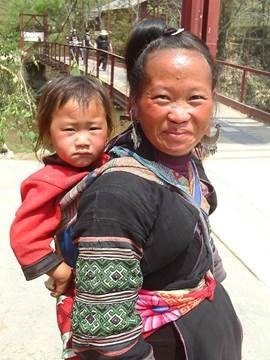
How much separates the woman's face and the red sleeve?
28 centimetres

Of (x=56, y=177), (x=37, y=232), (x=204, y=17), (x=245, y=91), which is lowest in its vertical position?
(x=245, y=91)

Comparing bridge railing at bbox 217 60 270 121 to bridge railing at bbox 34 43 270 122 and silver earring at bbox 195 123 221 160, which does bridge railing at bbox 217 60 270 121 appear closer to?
bridge railing at bbox 34 43 270 122

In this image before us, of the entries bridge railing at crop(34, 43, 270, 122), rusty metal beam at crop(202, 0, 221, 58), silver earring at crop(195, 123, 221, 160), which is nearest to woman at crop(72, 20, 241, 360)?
silver earring at crop(195, 123, 221, 160)

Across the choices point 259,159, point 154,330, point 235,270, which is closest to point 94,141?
point 154,330

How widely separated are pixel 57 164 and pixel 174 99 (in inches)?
14.7

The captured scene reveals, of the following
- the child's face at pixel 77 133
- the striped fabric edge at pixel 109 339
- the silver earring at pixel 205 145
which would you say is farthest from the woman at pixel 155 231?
the silver earring at pixel 205 145

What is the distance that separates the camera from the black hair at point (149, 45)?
1.20 m

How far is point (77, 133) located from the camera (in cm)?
136

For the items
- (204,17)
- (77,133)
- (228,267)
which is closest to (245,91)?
(204,17)

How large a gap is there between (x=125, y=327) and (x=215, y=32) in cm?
518

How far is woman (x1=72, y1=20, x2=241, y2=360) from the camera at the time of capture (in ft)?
3.43

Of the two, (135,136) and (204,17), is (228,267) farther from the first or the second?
(204,17)

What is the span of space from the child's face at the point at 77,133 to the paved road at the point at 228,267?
1.42 m

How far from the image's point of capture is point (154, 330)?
1.17m
